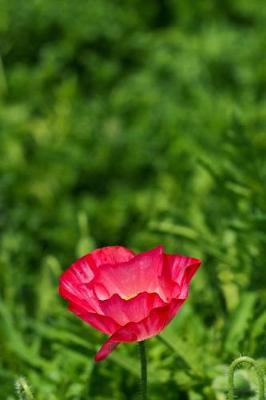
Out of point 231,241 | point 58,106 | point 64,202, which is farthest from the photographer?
point 58,106

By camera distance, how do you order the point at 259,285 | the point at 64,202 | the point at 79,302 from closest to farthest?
the point at 79,302, the point at 259,285, the point at 64,202

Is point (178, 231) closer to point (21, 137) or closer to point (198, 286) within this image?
point (198, 286)

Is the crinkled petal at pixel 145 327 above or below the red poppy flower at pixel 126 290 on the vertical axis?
below

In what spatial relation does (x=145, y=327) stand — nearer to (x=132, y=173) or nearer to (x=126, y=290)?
(x=126, y=290)

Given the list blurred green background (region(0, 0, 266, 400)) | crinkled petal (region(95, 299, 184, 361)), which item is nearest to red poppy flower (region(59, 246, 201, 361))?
crinkled petal (region(95, 299, 184, 361))

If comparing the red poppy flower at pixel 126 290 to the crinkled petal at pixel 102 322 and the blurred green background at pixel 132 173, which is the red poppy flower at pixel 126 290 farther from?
the blurred green background at pixel 132 173

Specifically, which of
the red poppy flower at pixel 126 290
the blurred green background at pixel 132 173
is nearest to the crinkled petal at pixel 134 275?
the red poppy flower at pixel 126 290

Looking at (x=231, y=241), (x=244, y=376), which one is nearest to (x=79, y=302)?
(x=244, y=376)
